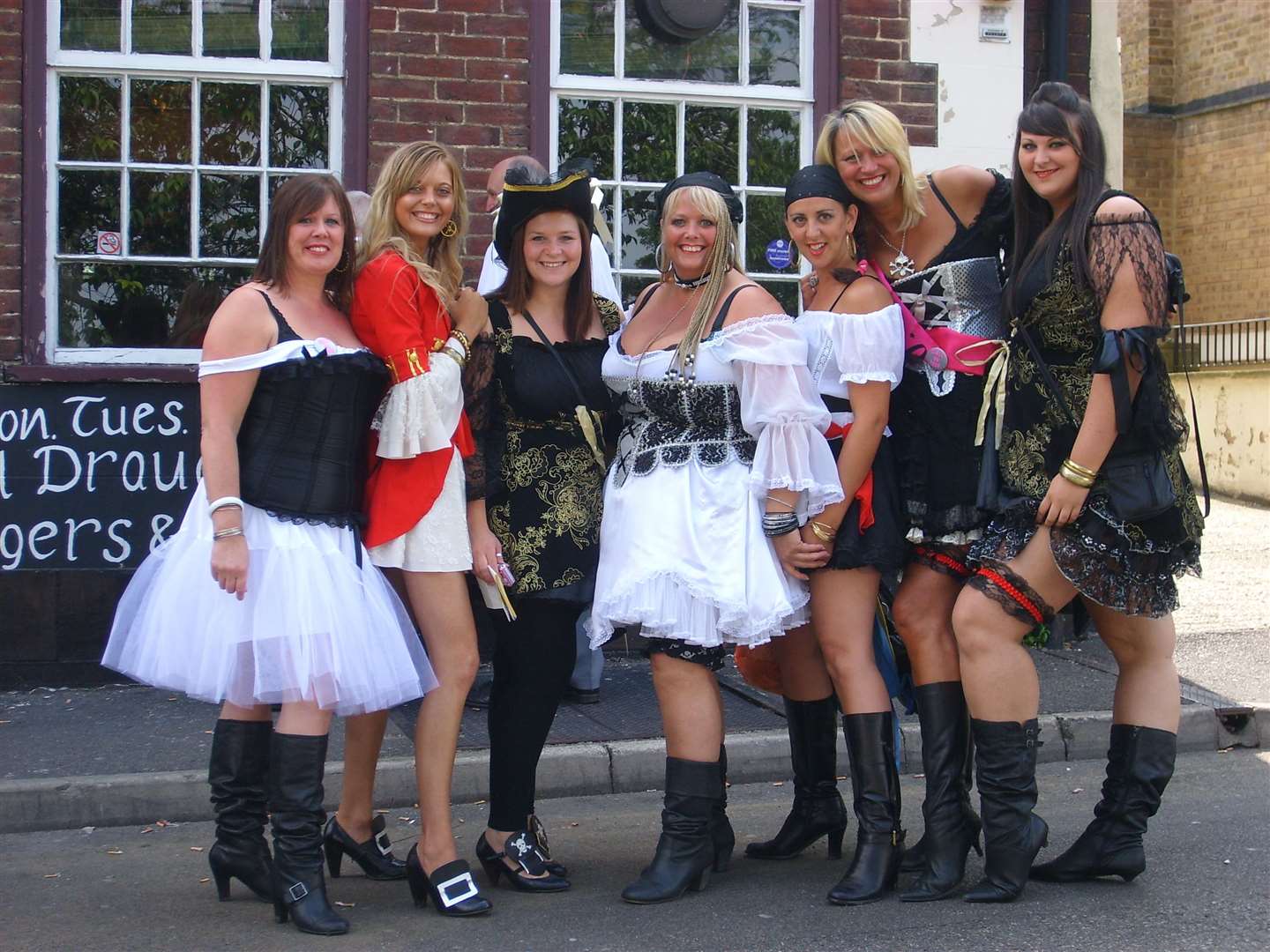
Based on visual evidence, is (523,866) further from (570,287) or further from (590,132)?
(590,132)

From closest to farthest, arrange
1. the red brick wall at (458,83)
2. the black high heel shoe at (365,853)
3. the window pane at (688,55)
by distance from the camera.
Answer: the black high heel shoe at (365,853)
the red brick wall at (458,83)
the window pane at (688,55)

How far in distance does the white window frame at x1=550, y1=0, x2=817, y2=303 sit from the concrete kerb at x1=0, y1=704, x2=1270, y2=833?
9.33 feet

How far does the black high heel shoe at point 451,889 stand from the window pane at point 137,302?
152 inches

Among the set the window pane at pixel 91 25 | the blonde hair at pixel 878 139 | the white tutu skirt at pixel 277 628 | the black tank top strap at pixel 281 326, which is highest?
the window pane at pixel 91 25

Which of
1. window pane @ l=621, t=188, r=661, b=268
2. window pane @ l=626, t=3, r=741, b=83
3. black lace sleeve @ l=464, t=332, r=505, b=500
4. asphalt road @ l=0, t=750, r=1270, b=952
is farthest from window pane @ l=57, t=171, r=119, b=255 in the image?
black lace sleeve @ l=464, t=332, r=505, b=500

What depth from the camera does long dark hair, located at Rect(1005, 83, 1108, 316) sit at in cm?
411

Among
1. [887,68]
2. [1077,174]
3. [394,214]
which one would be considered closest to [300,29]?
[887,68]

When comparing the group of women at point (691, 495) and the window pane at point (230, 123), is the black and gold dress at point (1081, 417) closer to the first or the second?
the group of women at point (691, 495)

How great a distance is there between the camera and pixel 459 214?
14.7 ft

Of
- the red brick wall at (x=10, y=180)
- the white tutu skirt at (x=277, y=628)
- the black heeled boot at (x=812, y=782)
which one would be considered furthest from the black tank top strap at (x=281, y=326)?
the red brick wall at (x=10, y=180)

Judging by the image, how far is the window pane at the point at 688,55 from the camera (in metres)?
7.79

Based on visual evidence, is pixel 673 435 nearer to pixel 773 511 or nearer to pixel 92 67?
pixel 773 511

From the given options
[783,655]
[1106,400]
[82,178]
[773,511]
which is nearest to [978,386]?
[1106,400]

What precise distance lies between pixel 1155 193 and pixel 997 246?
17474 mm
